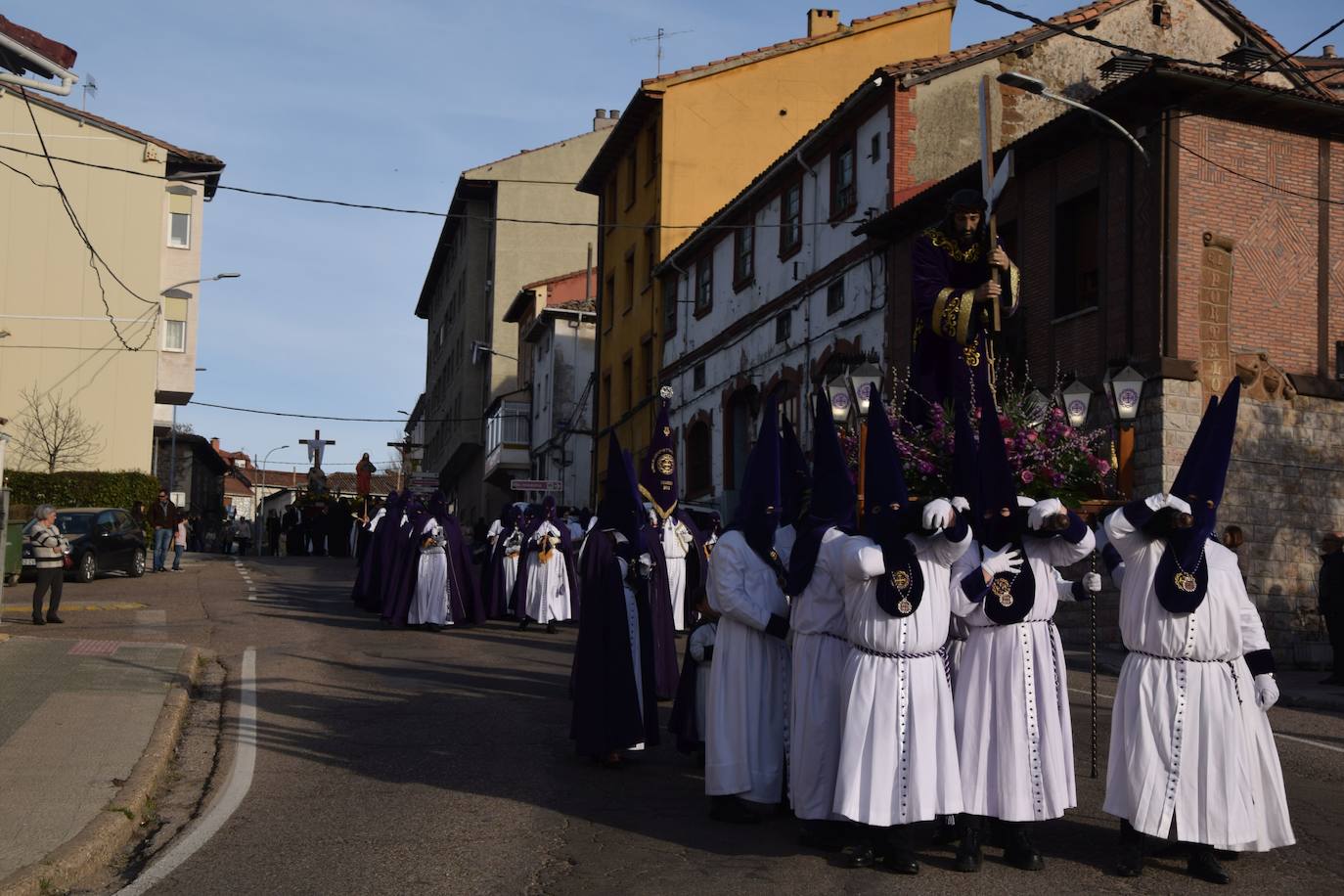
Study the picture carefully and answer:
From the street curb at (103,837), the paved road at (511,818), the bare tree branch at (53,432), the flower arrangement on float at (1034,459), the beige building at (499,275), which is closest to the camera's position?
the street curb at (103,837)

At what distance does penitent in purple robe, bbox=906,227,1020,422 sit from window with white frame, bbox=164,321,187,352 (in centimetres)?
3860

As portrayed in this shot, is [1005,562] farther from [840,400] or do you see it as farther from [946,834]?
[840,400]

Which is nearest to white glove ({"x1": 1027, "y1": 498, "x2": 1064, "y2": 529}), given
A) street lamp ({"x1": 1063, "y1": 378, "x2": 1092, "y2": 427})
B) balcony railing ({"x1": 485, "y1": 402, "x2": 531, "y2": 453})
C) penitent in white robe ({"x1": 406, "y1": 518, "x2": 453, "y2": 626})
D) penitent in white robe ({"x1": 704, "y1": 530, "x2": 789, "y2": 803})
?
penitent in white robe ({"x1": 704, "y1": 530, "x2": 789, "y2": 803})

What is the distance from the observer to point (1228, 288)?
2089 cm

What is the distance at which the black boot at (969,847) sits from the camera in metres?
7.28

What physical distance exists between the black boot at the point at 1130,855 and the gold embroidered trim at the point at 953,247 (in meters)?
4.34

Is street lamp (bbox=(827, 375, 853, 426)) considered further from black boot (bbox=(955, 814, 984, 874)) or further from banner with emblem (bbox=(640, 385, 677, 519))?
black boot (bbox=(955, 814, 984, 874))

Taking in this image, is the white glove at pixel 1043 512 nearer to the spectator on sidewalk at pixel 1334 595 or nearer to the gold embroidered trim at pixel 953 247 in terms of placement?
the gold embroidered trim at pixel 953 247

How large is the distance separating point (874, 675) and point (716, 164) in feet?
107

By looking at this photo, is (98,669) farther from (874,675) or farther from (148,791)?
(874,675)

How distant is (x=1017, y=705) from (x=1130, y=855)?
843 millimetres

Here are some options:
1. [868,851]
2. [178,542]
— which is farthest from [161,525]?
[868,851]

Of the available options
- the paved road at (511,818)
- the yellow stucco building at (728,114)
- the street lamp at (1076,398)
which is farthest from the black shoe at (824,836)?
the yellow stucco building at (728,114)

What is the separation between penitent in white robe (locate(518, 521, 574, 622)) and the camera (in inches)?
844
